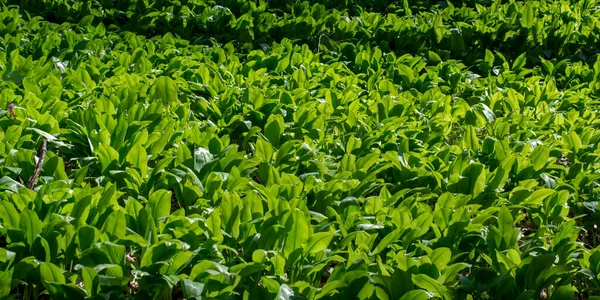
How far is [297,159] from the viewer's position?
317 cm

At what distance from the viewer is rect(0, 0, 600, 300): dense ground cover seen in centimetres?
232

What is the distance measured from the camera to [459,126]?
3.88 metres

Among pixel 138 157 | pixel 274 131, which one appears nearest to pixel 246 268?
pixel 138 157

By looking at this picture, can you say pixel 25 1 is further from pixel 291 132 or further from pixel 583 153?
pixel 583 153

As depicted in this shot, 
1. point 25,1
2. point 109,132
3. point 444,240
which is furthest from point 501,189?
point 25,1

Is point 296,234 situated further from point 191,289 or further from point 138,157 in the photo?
point 138,157

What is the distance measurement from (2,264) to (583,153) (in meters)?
2.37

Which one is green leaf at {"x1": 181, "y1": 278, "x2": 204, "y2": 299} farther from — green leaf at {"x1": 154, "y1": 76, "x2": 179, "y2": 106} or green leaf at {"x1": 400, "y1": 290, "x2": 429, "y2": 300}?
green leaf at {"x1": 154, "y1": 76, "x2": 179, "y2": 106}

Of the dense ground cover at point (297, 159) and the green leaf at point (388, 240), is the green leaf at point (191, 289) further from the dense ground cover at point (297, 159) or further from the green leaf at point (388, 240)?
the green leaf at point (388, 240)

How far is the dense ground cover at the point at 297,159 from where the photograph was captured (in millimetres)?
2320

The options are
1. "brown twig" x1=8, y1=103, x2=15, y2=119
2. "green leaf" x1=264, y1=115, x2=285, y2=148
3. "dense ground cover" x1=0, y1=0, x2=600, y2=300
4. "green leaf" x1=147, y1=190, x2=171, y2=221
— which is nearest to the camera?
"dense ground cover" x1=0, y1=0, x2=600, y2=300

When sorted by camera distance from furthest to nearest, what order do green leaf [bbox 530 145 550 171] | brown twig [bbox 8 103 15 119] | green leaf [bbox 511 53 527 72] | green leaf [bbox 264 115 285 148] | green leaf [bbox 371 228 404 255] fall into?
green leaf [bbox 511 53 527 72]
green leaf [bbox 264 115 285 148]
brown twig [bbox 8 103 15 119]
green leaf [bbox 530 145 550 171]
green leaf [bbox 371 228 404 255]

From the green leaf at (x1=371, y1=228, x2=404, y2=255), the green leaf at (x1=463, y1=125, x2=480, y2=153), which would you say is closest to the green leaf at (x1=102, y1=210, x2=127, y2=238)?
the green leaf at (x1=371, y1=228, x2=404, y2=255)

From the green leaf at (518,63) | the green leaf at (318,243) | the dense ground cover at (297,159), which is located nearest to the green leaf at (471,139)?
the dense ground cover at (297,159)
